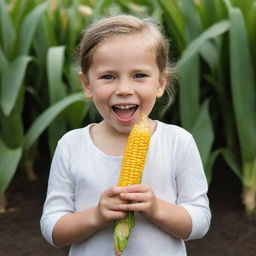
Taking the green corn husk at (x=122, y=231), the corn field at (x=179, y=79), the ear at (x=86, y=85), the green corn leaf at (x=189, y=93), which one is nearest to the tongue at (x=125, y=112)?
the ear at (x=86, y=85)

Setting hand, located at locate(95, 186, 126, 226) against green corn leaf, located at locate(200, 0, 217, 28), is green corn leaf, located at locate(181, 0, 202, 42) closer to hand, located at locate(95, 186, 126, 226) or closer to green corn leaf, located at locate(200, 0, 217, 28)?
green corn leaf, located at locate(200, 0, 217, 28)

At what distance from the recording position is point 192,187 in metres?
1.34

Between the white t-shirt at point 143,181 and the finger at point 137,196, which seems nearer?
the finger at point 137,196

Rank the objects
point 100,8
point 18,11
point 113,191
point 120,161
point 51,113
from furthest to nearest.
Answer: point 100,8, point 18,11, point 51,113, point 120,161, point 113,191

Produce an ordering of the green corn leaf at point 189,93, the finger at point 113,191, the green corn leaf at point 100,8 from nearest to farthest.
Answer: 1. the finger at point 113,191
2. the green corn leaf at point 189,93
3. the green corn leaf at point 100,8

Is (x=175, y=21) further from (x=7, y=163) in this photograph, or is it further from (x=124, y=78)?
(x=124, y=78)

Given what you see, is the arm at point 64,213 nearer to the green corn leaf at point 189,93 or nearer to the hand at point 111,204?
the hand at point 111,204

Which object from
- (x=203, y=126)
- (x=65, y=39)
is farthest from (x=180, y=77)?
(x=65, y=39)

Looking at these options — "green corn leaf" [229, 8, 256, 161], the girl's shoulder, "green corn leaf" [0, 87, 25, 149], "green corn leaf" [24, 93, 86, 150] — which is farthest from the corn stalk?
the girl's shoulder

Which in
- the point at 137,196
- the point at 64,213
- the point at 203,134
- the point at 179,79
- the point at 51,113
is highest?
the point at 137,196

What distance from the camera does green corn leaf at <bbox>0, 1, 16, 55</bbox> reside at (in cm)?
275

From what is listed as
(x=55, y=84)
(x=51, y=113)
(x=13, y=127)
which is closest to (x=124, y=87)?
(x=51, y=113)

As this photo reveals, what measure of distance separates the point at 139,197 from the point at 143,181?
5.1 inches

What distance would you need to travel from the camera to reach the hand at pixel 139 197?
1.19 m
